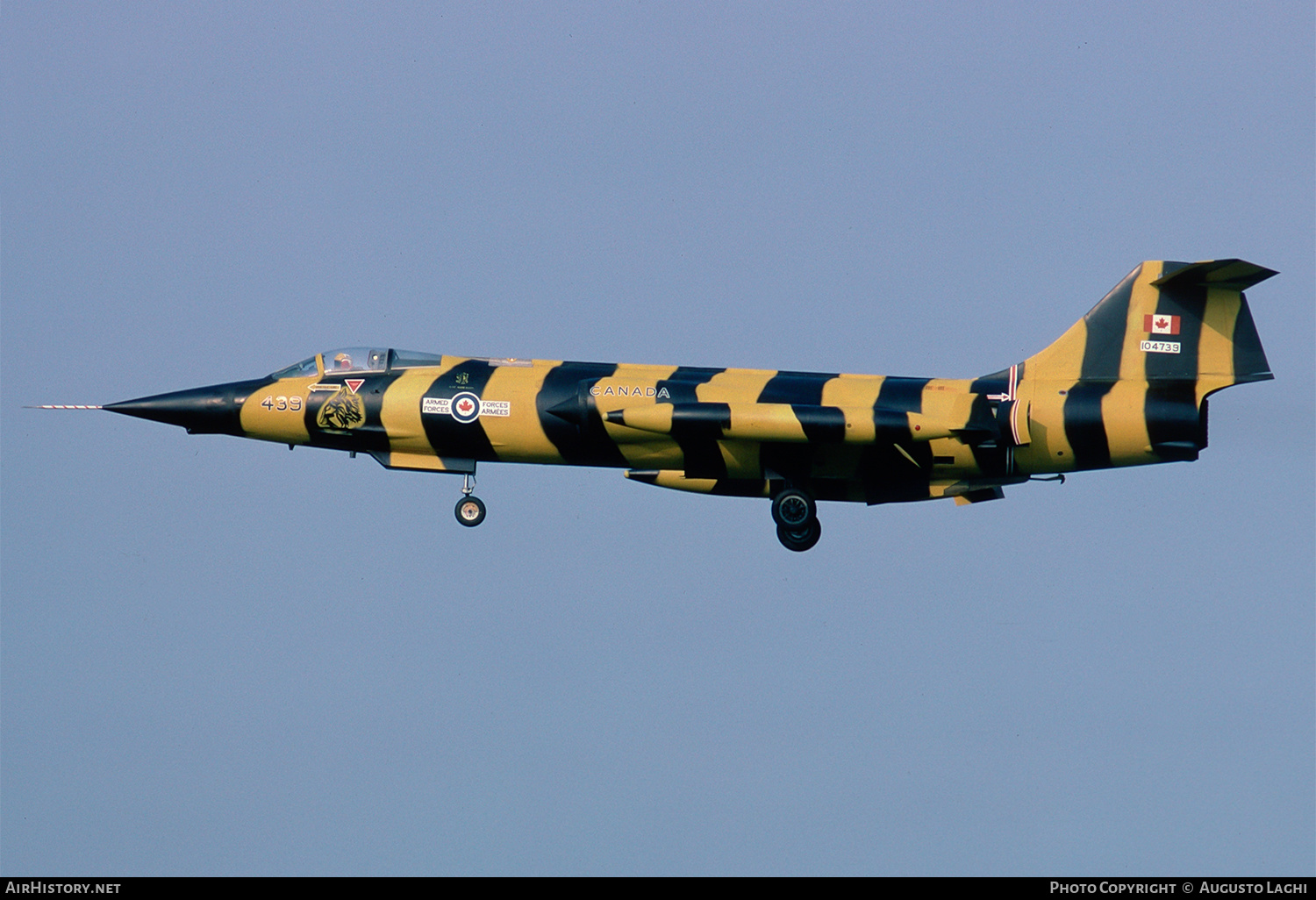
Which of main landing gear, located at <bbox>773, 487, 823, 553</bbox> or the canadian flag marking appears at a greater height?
the canadian flag marking

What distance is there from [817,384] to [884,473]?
6.20ft

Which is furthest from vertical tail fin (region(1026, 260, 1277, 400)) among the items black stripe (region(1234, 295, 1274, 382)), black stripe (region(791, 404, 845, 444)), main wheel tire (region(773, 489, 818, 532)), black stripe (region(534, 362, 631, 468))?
black stripe (region(534, 362, 631, 468))

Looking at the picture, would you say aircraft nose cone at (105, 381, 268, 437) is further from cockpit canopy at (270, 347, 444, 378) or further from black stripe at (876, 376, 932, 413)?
black stripe at (876, 376, 932, 413)

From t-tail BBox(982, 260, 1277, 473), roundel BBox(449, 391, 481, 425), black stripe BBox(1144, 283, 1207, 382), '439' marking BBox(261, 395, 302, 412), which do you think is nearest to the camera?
t-tail BBox(982, 260, 1277, 473)

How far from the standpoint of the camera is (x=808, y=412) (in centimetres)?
3156

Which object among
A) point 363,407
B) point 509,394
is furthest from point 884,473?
point 363,407

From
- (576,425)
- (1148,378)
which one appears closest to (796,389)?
(576,425)

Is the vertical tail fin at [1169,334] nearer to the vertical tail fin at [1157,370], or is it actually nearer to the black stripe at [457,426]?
the vertical tail fin at [1157,370]

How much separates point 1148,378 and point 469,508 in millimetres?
11825

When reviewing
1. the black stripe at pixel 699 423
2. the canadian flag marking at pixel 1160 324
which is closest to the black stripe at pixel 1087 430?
the canadian flag marking at pixel 1160 324

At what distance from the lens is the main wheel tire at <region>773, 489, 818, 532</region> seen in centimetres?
3278

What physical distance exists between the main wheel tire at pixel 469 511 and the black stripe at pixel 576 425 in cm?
183

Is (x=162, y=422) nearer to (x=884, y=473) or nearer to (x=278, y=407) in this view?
(x=278, y=407)
